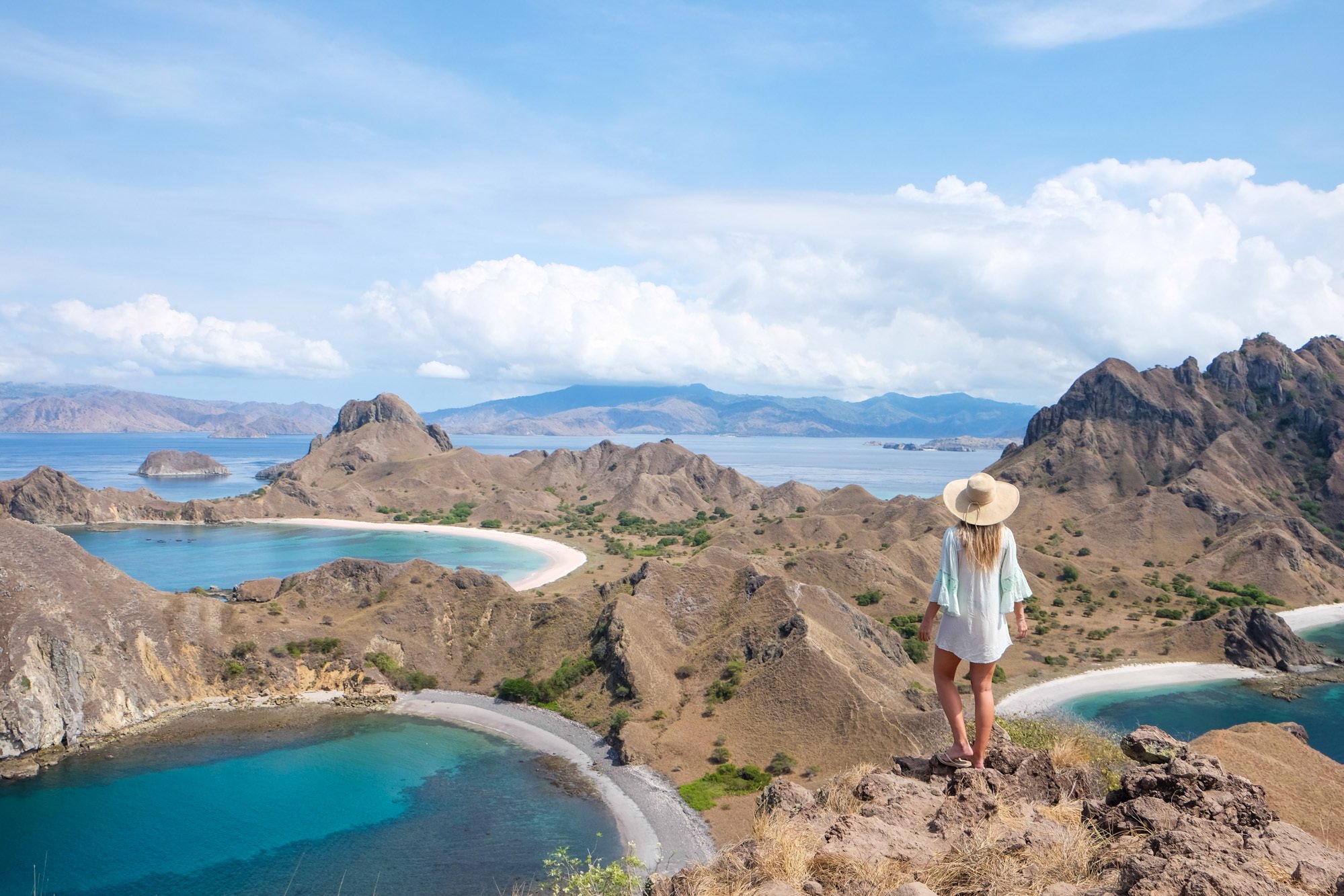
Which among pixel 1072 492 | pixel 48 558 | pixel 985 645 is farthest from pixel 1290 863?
pixel 1072 492

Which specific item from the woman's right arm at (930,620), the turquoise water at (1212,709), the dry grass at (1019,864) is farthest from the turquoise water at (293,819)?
the turquoise water at (1212,709)

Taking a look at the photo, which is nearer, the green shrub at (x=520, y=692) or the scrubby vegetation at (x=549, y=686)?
the scrubby vegetation at (x=549, y=686)

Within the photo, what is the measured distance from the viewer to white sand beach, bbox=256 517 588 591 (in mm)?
99625

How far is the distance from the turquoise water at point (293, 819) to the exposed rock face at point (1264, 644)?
59.5 m

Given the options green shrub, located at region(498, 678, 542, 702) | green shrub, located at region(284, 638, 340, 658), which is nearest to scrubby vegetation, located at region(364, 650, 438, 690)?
green shrub, located at region(284, 638, 340, 658)

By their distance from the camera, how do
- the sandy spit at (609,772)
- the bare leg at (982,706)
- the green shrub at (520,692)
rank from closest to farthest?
1. the bare leg at (982,706)
2. the sandy spit at (609,772)
3. the green shrub at (520,692)

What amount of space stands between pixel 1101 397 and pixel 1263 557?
43786mm

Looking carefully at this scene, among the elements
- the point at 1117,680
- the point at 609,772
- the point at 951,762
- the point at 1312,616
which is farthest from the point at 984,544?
the point at 1312,616

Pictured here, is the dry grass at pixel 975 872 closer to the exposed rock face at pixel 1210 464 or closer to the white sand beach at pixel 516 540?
the white sand beach at pixel 516 540

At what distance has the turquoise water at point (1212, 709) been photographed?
175ft

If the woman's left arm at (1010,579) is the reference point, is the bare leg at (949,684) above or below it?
below

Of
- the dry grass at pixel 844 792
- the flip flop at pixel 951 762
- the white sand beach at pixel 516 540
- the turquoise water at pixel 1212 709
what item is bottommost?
the white sand beach at pixel 516 540

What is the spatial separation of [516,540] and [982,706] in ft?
421

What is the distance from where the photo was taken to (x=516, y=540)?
440 ft
